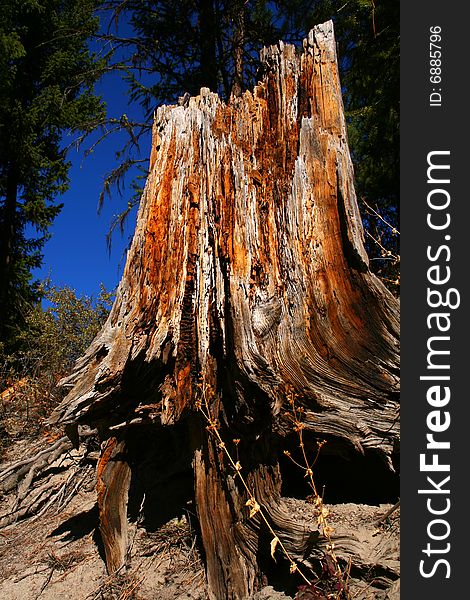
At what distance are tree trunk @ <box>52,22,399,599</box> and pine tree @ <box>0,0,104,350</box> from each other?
9433mm

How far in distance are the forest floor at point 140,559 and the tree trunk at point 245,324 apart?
6.0 inches

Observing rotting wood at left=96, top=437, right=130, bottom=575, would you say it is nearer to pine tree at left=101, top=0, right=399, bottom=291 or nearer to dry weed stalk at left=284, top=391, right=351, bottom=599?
dry weed stalk at left=284, top=391, right=351, bottom=599

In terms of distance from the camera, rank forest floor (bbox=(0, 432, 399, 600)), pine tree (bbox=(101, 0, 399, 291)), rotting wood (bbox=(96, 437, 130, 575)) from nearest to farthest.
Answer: forest floor (bbox=(0, 432, 399, 600))
rotting wood (bbox=(96, 437, 130, 575))
pine tree (bbox=(101, 0, 399, 291))

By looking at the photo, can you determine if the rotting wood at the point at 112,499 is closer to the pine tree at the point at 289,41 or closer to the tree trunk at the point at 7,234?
the pine tree at the point at 289,41

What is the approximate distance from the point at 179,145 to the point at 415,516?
9.53ft

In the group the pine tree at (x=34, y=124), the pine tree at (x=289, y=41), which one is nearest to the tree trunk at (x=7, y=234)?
the pine tree at (x=34, y=124)

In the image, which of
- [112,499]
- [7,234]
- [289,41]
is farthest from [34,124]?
[112,499]

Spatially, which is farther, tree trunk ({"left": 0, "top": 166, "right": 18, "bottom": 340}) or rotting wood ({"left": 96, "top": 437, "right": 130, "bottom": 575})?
tree trunk ({"left": 0, "top": 166, "right": 18, "bottom": 340})

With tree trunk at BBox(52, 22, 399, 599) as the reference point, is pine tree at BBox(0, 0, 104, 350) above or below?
above

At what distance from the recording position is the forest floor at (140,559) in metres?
2.91

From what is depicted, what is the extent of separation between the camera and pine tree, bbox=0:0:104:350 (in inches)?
491

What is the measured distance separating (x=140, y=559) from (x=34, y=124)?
11.7m

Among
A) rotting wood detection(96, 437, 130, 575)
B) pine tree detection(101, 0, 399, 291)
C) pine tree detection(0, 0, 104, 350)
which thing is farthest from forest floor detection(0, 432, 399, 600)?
pine tree detection(0, 0, 104, 350)

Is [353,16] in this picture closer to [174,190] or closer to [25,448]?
[174,190]
